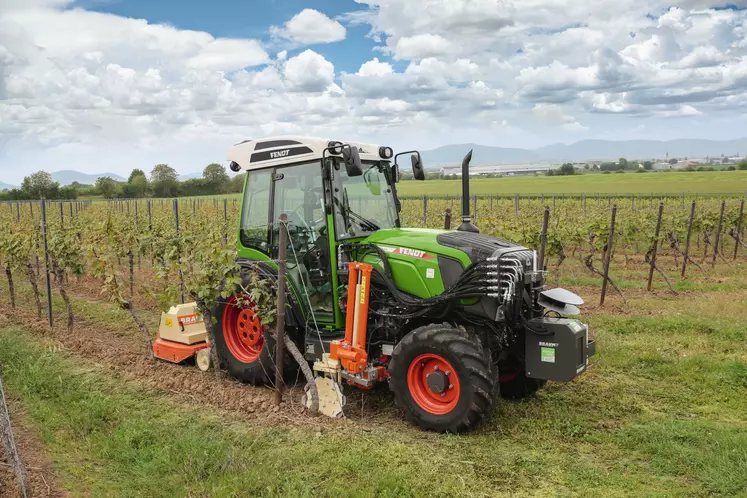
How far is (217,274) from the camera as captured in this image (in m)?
6.15

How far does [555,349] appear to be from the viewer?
200 inches

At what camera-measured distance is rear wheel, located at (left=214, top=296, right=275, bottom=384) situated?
635 cm

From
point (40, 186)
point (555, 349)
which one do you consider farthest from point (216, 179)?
point (555, 349)

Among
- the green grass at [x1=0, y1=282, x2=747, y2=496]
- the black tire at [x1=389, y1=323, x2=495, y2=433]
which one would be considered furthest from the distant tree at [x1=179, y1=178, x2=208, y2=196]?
the black tire at [x1=389, y1=323, x2=495, y2=433]

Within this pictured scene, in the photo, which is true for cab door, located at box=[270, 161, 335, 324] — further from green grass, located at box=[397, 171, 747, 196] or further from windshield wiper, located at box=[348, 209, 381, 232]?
green grass, located at box=[397, 171, 747, 196]

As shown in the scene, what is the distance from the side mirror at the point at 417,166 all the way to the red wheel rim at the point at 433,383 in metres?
2.02

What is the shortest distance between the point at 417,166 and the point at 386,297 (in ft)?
4.75

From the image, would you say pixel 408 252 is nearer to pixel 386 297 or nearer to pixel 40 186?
pixel 386 297

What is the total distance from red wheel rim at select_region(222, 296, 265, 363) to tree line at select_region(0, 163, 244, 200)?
54.2 metres

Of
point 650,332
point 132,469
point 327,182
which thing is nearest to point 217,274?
point 327,182

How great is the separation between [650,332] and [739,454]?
4092 millimetres

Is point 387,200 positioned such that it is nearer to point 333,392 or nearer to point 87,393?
point 333,392

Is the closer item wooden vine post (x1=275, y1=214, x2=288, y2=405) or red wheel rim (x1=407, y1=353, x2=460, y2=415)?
red wheel rim (x1=407, y1=353, x2=460, y2=415)

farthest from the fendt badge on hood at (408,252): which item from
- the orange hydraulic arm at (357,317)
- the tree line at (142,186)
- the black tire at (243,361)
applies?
the tree line at (142,186)
